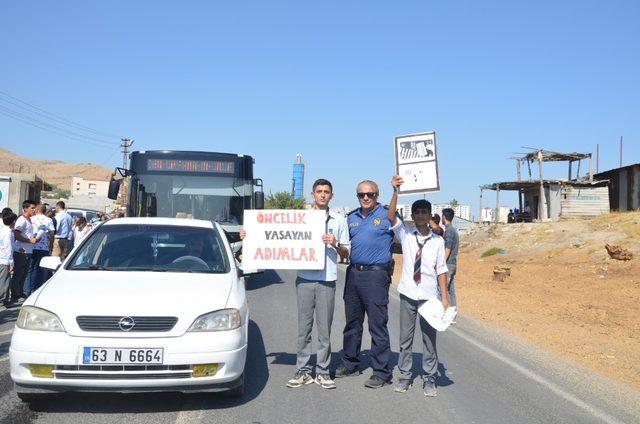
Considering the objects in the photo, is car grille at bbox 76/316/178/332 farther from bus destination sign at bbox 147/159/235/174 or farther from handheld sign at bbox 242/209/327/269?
bus destination sign at bbox 147/159/235/174

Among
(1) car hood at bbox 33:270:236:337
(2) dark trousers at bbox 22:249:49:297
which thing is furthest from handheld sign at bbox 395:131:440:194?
(2) dark trousers at bbox 22:249:49:297

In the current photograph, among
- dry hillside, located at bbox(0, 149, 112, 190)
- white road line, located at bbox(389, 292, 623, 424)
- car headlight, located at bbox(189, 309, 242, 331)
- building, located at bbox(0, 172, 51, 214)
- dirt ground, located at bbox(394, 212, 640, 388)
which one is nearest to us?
car headlight, located at bbox(189, 309, 242, 331)

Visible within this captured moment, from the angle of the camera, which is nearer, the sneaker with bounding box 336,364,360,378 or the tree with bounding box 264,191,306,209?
the sneaker with bounding box 336,364,360,378

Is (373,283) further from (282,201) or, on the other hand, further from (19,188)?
(282,201)

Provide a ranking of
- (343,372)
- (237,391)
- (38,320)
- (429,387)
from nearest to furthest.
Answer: (38,320), (237,391), (429,387), (343,372)

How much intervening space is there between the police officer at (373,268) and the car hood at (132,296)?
4.36 ft

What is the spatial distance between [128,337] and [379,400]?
233 cm

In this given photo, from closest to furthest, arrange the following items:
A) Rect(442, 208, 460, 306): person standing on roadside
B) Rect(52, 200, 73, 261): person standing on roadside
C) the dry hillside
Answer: Rect(442, 208, 460, 306): person standing on roadside → Rect(52, 200, 73, 261): person standing on roadside → the dry hillside

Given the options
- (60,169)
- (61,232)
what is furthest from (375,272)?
(60,169)

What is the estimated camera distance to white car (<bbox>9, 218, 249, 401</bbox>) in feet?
14.3

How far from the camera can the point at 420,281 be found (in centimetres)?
559

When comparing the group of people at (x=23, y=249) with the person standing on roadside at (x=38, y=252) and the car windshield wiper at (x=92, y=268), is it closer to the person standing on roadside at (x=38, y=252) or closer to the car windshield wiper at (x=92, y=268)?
the person standing on roadside at (x=38, y=252)

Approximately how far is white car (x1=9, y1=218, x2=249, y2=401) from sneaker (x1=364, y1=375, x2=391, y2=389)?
1.36 metres

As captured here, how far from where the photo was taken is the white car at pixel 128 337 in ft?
14.3
